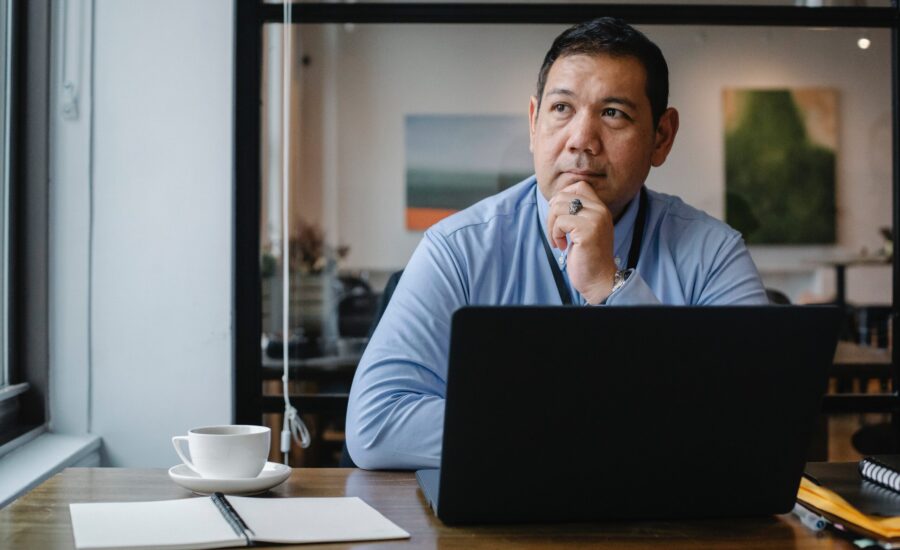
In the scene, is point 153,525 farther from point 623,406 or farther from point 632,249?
point 632,249

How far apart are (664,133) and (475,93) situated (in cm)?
100

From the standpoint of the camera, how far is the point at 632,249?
1.82 meters

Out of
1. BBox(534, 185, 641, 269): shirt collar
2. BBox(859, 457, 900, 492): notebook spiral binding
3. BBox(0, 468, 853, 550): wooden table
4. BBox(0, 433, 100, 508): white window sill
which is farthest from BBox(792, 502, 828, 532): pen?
BBox(0, 433, 100, 508): white window sill

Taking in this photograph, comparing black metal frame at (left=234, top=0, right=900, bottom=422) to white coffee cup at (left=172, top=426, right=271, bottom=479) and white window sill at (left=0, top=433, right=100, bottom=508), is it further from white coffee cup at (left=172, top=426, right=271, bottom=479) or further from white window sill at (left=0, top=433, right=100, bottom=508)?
white coffee cup at (left=172, top=426, right=271, bottom=479)

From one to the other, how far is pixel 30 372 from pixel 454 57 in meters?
1.46

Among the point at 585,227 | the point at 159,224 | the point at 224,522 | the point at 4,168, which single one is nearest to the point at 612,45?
the point at 585,227

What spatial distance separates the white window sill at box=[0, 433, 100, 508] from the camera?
1812 millimetres

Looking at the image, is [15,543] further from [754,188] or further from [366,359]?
[754,188]

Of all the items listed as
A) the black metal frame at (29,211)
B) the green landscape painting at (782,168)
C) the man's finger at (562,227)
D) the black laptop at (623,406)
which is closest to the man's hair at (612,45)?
the man's finger at (562,227)

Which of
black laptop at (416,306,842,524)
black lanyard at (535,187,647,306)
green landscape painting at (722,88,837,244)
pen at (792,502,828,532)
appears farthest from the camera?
green landscape painting at (722,88,837,244)

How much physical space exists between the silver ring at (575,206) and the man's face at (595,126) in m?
0.08

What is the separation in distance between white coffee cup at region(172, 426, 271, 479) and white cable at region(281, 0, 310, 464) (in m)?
1.39

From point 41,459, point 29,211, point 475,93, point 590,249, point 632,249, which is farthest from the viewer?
point 475,93

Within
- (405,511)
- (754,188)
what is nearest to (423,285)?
(405,511)
